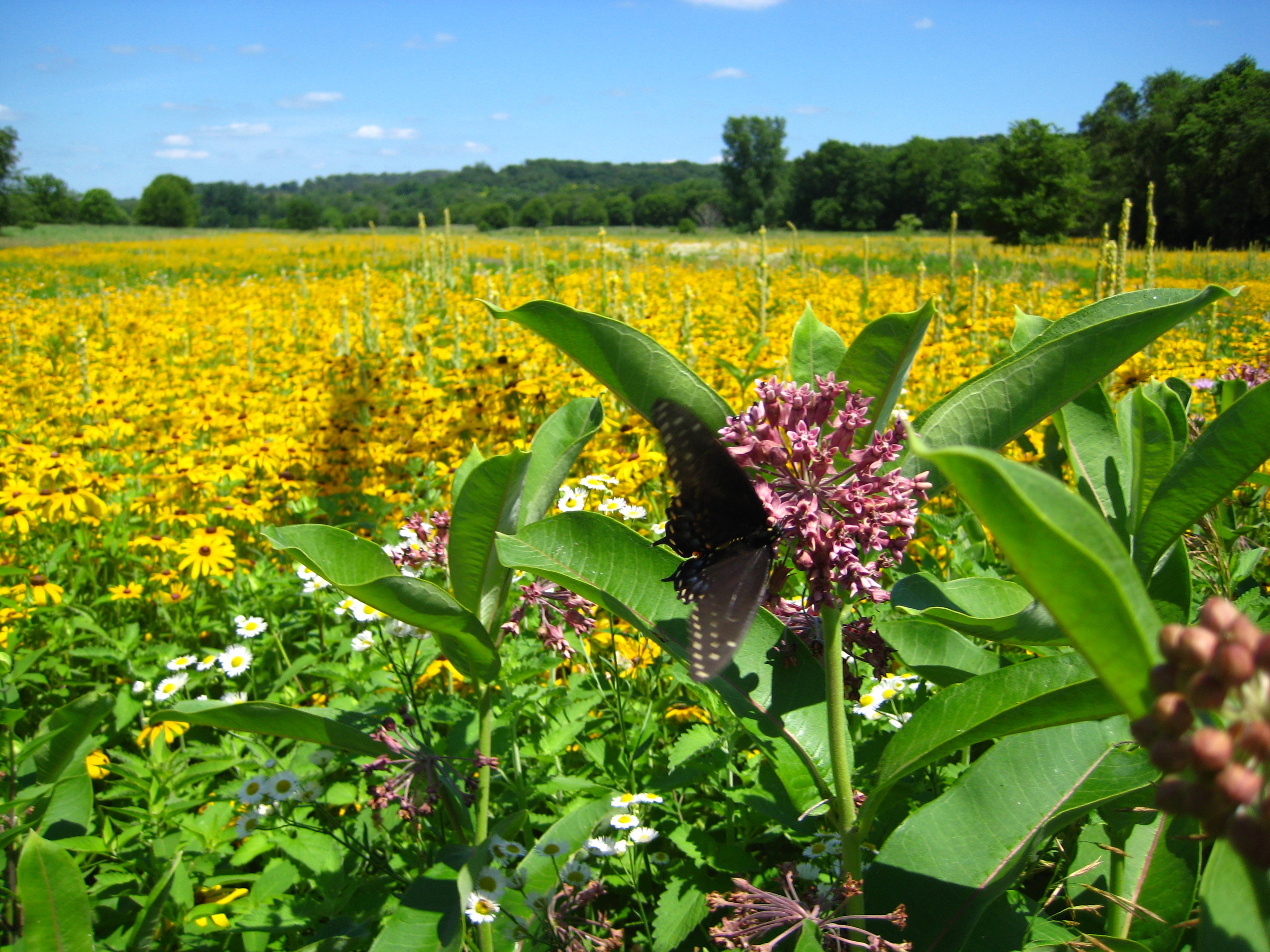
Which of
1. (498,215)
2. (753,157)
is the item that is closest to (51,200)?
(498,215)

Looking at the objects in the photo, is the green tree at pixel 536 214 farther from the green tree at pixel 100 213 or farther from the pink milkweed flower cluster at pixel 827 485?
the pink milkweed flower cluster at pixel 827 485

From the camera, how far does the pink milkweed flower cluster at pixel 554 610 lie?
55.2 inches

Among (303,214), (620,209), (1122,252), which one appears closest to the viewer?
(1122,252)

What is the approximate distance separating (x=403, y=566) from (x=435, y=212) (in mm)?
83310

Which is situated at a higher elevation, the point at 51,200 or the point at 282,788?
the point at 51,200

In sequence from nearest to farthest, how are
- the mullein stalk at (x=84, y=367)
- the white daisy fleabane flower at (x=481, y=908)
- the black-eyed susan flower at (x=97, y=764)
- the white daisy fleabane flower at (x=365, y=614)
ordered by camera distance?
the white daisy fleabane flower at (x=481, y=908) → the white daisy fleabane flower at (x=365, y=614) → the black-eyed susan flower at (x=97, y=764) → the mullein stalk at (x=84, y=367)

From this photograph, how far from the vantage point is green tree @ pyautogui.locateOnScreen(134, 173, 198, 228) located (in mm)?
74938

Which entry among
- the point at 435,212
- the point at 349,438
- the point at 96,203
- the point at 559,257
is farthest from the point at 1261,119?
Answer: the point at 96,203

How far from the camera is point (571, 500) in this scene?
2.29 meters

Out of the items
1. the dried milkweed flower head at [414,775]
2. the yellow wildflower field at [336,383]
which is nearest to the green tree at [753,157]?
the yellow wildflower field at [336,383]

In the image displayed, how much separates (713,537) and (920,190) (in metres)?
69.8

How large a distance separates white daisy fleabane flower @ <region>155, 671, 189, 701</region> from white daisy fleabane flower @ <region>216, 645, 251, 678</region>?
4.2 inches

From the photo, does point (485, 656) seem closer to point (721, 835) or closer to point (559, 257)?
point (721, 835)

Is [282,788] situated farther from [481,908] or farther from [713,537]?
[713,537]
